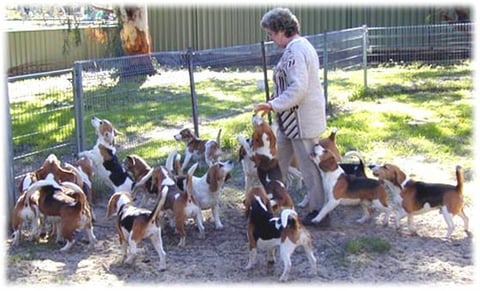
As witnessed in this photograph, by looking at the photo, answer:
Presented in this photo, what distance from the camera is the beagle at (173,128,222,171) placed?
8.74 m

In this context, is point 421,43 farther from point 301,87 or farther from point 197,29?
point 301,87

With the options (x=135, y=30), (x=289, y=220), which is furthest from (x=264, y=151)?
(x=135, y=30)

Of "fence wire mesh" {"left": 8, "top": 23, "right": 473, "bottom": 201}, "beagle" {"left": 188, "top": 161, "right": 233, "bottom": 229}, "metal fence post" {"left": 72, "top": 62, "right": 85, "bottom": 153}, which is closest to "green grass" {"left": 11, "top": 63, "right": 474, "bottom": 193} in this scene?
"fence wire mesh" {"left": 8, "top": 23, "right": 473, "bottom": 201}

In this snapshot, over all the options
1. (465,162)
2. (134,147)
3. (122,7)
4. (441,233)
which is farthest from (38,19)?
(441,233)

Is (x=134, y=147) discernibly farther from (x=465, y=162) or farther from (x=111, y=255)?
(x=465, y=162)

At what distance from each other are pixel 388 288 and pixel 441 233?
4.93 ft

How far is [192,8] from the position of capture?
24.2m

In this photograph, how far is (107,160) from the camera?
7887 mm

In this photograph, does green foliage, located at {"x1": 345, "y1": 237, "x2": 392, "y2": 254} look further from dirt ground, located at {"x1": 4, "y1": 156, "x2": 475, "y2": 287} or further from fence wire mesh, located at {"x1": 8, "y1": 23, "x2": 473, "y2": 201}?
fence wire mesh, located at {"x1": 8, "y1": 23, "x2": 473, "y2": 201}

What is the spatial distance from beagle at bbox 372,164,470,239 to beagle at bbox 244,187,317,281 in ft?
4.52

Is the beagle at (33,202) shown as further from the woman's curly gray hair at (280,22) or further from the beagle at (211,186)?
the woman's curly gray hair at (280,22)

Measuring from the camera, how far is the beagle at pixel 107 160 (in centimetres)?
779

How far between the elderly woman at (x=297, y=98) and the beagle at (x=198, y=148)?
1.63m

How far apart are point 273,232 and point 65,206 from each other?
1.89 metres
